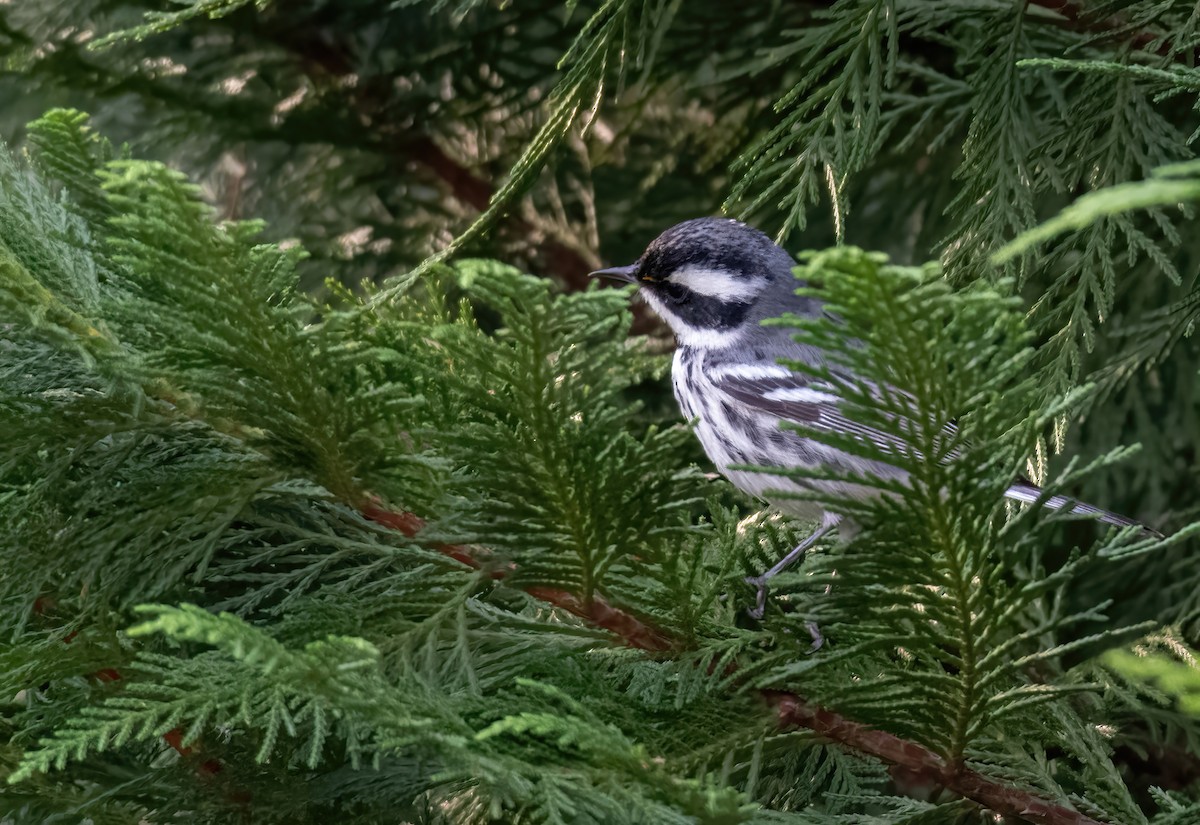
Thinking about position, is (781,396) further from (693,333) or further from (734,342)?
(693,333)

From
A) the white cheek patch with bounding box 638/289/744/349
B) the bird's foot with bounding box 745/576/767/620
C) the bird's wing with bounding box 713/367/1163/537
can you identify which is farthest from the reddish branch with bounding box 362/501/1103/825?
the white cheek patch with bounding box 638/289/744/349

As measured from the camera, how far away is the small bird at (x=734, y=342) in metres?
2.28

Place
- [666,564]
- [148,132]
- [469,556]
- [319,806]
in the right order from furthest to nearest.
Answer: [148,132] < [319,806] < [469,556] < [666,564]

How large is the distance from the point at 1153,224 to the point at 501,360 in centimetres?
213

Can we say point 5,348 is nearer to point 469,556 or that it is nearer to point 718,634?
point 469,556

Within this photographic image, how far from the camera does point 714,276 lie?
2.59 m

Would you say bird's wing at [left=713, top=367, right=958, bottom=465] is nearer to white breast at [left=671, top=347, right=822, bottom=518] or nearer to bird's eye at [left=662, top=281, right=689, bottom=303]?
white breast at [left=671, top=347, right=822, bottom=518]

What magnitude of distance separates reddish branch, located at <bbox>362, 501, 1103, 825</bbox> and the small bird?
30.6 inches

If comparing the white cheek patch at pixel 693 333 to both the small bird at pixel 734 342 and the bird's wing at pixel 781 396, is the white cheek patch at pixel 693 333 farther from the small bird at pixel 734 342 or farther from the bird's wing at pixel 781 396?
the bird's wing at pixel 781 396

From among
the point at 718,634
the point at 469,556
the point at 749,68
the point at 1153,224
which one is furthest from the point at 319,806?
the point at 1153,224

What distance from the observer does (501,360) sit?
1.20 meters

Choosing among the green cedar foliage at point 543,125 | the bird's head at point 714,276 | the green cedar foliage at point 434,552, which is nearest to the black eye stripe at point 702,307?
the bird's head at point 714,276

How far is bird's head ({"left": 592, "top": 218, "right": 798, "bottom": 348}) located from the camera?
254 cm

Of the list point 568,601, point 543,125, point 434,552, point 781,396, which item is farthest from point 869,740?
point 543,125
